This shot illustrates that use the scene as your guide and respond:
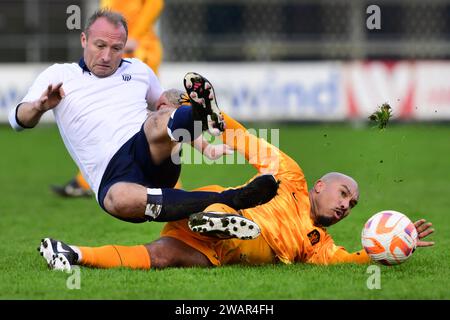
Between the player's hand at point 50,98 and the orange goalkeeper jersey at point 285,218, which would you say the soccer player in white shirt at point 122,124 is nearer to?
the player's hand at point 50,98

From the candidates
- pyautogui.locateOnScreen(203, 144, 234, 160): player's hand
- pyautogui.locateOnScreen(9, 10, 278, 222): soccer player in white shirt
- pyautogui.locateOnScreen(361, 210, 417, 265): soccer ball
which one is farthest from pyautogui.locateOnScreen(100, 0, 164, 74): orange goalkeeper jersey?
pyautogui.locateOnScreen(361, 210, 417, 265): soccer ball

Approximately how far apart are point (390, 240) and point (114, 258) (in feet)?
5.63

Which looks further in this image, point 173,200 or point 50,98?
point 50,98

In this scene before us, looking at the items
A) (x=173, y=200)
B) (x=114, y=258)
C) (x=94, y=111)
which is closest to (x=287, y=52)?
(x=94, y=111)

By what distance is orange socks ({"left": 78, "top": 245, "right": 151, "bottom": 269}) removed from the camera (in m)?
5.76

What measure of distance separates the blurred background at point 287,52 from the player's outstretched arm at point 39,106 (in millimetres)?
12698

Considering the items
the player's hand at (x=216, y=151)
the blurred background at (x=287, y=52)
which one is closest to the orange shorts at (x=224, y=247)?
the player's hand at (x=216, y=151)

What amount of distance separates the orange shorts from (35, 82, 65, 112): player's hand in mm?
1055

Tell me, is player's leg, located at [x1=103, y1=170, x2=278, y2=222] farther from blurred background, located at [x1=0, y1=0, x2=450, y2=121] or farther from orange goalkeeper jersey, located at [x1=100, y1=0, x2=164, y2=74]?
blurred background, located at [x1=0, y1=0, x2=450, y2=121]

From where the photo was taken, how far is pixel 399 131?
735 inches

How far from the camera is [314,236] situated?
609cm

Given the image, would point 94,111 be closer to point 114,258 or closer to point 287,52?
point 114,258

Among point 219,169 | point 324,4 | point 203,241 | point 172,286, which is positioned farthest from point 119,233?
point 324,4

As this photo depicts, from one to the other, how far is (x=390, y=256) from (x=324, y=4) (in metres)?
15.3
